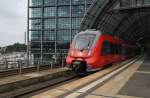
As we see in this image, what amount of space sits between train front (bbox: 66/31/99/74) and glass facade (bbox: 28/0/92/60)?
144 feet

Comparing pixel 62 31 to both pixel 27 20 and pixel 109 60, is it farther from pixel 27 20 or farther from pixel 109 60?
pixel 109 60

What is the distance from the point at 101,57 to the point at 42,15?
5027 cm

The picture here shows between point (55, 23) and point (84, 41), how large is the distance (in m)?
46.7

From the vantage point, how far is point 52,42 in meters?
64.8

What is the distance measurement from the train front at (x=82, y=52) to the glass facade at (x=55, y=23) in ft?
144

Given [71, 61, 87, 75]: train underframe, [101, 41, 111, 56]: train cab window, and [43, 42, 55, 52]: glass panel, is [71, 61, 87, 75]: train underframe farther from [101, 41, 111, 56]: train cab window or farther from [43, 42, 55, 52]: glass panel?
[43, 42, 55, 52]: glass panel

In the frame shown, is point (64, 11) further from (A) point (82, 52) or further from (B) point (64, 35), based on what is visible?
(A) point (82, 52)

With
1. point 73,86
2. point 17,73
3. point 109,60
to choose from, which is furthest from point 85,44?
point 73,86

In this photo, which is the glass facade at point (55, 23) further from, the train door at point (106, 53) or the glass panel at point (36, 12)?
the train door at point (106, 53)

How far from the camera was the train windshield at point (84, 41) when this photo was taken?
17203mm

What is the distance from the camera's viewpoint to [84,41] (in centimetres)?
1756

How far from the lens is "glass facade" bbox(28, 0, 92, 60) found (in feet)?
204

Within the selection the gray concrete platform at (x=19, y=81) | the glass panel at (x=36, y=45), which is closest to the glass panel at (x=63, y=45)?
the glass panel at (x=36, y=45)

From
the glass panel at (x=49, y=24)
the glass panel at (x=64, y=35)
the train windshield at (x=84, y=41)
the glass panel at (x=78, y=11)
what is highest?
the glass panel at (x=78, y=11)
